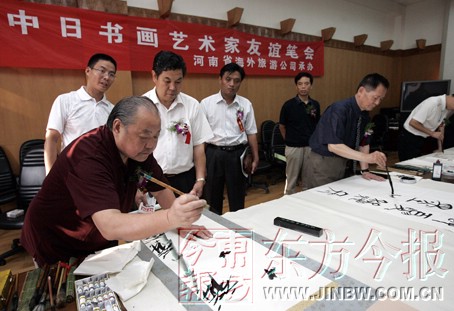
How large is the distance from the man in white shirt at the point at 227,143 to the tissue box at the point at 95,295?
5.25 ft

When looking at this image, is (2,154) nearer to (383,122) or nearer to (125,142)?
(125,142)

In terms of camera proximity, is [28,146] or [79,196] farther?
[28,146]

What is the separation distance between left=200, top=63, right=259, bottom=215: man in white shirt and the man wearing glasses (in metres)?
0.92

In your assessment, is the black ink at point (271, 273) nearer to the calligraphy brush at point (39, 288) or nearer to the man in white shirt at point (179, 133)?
the calligraphy brush at point (39, 288)

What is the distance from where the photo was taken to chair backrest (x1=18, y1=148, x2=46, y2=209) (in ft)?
8.51

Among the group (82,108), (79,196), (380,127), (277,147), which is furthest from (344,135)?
(380,127)

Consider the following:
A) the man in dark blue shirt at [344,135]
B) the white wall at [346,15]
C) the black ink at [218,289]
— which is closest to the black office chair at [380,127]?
the white wall at [346,15]

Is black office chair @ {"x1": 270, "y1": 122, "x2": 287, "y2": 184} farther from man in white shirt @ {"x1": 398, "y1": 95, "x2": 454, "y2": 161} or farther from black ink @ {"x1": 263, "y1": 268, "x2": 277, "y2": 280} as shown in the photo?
black ink @ {"x1": 263, "y1": 268, "x2": 277, "y2": 280}

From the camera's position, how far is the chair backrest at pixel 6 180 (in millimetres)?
2727

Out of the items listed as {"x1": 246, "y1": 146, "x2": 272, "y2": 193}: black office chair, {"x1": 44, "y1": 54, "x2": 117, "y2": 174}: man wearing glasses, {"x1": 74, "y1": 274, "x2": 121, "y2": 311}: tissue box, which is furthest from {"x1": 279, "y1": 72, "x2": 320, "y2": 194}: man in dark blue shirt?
{"x1": 74, "y1": 274, "x2": 121, "y2": 311}: tissue box

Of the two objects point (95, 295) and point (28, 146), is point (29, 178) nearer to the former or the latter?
point (28, 146)

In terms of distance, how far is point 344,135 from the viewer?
2.08 meters

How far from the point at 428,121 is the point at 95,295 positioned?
377cm

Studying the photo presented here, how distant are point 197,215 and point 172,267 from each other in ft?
0.80
